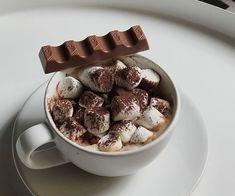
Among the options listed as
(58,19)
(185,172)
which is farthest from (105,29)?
(185,172)

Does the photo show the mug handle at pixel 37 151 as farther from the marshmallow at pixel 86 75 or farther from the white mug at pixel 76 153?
the marshmallow at pixel 86 75

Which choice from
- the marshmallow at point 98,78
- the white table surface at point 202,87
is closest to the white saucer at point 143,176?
the white table surface at point 202,87

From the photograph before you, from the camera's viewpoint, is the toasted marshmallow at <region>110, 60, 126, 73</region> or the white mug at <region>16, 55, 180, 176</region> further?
the toasted marshmallow at <region>110, 60, 126, 73</region>

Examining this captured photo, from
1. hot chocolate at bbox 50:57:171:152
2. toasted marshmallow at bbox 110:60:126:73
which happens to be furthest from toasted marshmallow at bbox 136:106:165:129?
toasted marshmallow at bbox 110:60:126:73

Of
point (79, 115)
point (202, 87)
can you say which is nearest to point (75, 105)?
point (79, 115)

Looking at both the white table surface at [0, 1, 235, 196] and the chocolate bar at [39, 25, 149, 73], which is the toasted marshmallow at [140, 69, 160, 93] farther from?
the white table surface at [0, 1, 235, 196]

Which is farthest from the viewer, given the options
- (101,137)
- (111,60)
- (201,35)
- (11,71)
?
(201,35)

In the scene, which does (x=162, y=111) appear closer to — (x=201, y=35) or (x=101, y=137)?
(x=101, y=137)
